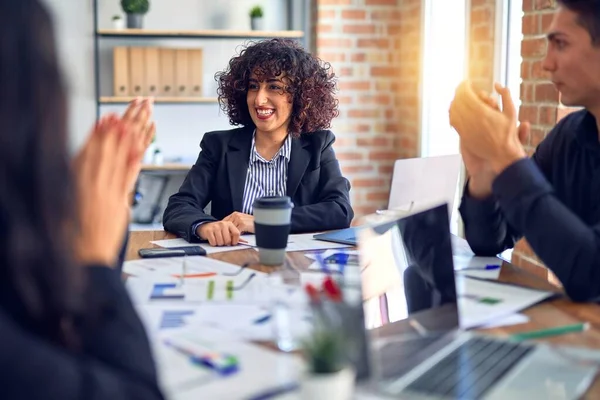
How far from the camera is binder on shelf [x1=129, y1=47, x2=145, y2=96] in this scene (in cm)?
417

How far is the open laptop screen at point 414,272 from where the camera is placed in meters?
1.17

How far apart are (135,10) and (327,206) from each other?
2517 mm

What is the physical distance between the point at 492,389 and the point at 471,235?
804 millimetres

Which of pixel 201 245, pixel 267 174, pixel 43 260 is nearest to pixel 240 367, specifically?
pixel 43 260

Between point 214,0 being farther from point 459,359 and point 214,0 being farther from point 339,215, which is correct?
point 459,359

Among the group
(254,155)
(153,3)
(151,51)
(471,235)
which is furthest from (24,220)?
(153,3)

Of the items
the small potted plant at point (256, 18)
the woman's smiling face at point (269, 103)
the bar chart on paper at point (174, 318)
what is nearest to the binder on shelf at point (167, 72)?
the small potted plant at point (256, 18)

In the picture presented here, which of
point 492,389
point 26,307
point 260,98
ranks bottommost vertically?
point 492,389

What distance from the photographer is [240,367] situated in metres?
0.98

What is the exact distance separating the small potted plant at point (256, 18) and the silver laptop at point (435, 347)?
10.6ft

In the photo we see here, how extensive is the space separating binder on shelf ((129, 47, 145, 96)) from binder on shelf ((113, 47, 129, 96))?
22 mm

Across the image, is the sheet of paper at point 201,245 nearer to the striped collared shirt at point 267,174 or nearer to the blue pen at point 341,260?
the blue pen at point 341,260

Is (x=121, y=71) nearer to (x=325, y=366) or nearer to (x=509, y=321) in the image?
(x=509, y=321)

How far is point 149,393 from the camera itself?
786 millimetres
